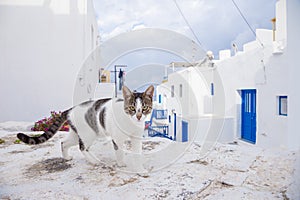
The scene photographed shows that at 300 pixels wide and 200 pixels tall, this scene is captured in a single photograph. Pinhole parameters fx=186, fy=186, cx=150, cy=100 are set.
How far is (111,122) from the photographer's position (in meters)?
0.99

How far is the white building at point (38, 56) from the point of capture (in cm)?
315

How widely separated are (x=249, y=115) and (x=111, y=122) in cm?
397

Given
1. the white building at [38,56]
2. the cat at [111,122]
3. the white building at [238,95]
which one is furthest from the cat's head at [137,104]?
the white building at [38,56]

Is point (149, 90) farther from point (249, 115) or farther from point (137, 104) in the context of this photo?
point (249, 115)

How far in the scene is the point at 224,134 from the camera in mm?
4461

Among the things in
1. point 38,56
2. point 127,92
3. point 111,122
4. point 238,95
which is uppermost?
point 38,56

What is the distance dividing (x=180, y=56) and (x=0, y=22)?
133 inches

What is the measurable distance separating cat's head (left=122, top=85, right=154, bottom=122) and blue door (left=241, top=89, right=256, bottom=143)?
12.1ft

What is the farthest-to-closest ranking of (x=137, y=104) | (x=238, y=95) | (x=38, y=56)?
(x=238, y=95)
(x=38, y=56)
(x=137, y=104)

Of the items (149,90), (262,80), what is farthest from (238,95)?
(149,90)

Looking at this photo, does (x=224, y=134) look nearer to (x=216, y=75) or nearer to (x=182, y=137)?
(x=182, y=137)

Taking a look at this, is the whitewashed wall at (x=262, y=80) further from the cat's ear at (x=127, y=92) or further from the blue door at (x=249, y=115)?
the cat's ear at (x=127, y=92)

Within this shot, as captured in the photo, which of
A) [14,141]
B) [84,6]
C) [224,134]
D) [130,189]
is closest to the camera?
[130,189]

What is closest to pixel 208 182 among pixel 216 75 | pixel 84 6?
pixel 84 6
